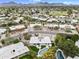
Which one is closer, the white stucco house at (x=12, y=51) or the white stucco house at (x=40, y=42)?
the white stucco house at (x=12, y=51)

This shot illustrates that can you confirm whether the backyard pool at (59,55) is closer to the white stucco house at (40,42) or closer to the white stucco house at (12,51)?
the white stucco house at (12,51)

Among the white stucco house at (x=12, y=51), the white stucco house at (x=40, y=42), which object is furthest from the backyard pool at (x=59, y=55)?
the white stucco house at (x=40, y=42)

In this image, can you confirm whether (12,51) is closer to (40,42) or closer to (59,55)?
(59,55)

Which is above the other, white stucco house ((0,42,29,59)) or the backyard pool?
the backyard pool

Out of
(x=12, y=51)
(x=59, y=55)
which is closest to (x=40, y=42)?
(x=12, y=51)

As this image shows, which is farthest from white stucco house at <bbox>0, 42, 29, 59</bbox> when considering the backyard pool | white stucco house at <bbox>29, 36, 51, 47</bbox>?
the backyard pool

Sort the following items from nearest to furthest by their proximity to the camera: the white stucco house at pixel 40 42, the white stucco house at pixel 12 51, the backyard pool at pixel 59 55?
1. the backyard pool at pixel 59 55
2. the white stucco house at pixel 12 51
3. the white stucco house at pixel 40 42

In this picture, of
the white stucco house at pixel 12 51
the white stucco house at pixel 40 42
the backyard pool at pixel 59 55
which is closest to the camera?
the backyard pool at pixel 59 55

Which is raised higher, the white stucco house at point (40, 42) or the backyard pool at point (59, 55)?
the backyard pool at point (59, 55)

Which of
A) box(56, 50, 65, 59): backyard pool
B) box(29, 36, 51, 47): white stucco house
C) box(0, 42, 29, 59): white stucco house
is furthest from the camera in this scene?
box(29, 36, 51, 47): white stucco house

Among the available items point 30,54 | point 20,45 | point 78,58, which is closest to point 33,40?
point 20,45

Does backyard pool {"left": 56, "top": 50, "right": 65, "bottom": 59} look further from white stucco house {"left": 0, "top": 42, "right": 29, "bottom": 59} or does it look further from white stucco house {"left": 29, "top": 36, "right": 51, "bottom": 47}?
white stucco house {"left": 29, "top": 36, "right": 51, "bottom": 47}
